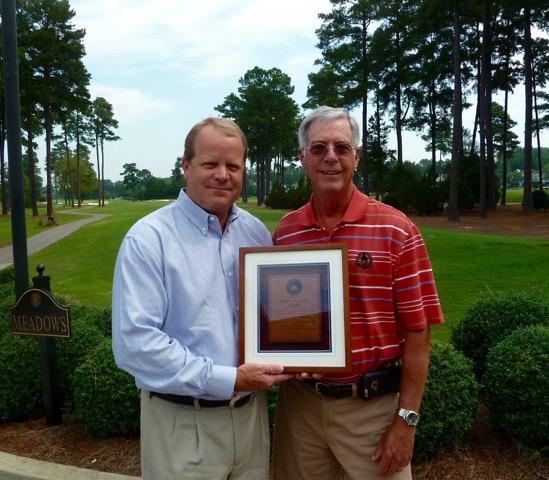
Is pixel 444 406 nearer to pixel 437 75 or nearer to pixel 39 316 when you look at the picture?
pixel 39 316

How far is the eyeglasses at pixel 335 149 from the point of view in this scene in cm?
235

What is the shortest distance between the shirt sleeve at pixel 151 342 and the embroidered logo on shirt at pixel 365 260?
67 centimetres

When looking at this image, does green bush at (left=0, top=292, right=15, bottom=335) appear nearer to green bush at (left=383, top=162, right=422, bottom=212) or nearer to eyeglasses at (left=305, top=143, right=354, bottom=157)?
eyeglasses at (left=305, top=143, right=354, bottom=157)

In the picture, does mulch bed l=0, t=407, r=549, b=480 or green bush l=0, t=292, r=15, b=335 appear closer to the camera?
mulch bed l=0, t=407, r=549, b=480

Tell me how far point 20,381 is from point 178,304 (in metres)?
3.02

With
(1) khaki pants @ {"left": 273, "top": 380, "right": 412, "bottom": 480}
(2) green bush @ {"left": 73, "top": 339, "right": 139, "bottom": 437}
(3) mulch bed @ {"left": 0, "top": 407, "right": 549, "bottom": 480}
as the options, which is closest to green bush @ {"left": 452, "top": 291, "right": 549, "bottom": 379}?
(3) mulch bed @ {"left": 0, "top": 407, "right": 549, "bottom": 480}

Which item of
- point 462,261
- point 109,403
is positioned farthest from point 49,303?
point 462,261

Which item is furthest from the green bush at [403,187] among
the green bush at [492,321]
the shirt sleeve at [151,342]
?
the shirt sleeve at [151,342]

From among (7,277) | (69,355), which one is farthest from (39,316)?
(7,277)

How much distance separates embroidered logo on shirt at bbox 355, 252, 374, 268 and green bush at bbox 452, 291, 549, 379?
2.55m

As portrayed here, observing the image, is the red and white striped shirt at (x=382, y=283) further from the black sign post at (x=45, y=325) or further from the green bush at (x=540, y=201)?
the green bush at (x=540, y=201)

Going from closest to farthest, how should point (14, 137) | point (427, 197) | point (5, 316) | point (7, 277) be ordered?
point (14, 137) → point (5, 316) → point (7, 277) → point (427, 197)

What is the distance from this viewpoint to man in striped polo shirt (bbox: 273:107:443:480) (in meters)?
2.27

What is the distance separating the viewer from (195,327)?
6.83ft
